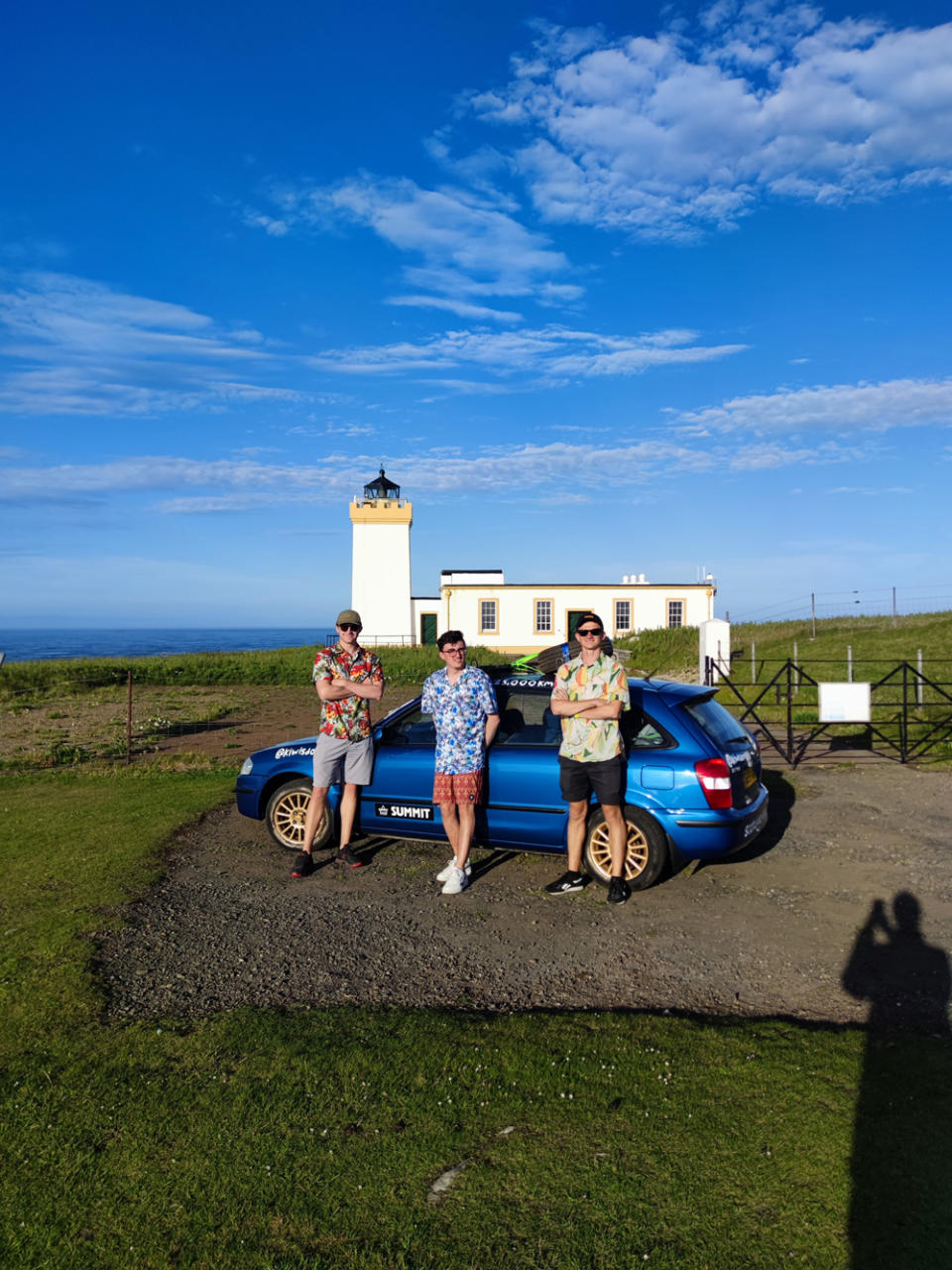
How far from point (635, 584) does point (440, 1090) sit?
40176 mm

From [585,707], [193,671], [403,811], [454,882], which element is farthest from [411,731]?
[193,671]

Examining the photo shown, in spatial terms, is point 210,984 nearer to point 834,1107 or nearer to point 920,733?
point 834,1107

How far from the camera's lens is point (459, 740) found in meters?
6.13

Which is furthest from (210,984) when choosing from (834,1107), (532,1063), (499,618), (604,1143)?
(499,618)

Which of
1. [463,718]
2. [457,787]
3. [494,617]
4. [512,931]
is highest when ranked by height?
[494,617]

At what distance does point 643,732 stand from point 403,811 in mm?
2118

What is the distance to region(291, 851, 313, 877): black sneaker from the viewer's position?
6609 millimetres

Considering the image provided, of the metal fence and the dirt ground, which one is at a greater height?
the metal fence

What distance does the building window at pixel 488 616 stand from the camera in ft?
139

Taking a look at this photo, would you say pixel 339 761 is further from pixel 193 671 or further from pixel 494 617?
pixel 494 617

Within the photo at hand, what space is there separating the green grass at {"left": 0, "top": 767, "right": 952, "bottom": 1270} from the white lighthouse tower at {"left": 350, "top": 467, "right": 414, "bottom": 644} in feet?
136

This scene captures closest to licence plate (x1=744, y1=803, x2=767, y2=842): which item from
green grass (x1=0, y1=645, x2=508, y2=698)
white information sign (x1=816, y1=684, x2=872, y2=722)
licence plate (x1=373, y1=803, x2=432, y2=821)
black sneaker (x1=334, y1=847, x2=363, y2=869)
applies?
licence plate (x1=373, y1=803, x2=432, y2=821)

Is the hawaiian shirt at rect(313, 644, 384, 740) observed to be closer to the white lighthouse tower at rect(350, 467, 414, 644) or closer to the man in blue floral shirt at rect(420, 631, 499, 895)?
the man in blue floral shirt at rect(420, 631, 499, 895)

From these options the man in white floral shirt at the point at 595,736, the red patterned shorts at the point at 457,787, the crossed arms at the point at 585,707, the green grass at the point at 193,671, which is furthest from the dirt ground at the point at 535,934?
the green grass at the point at 193,671
